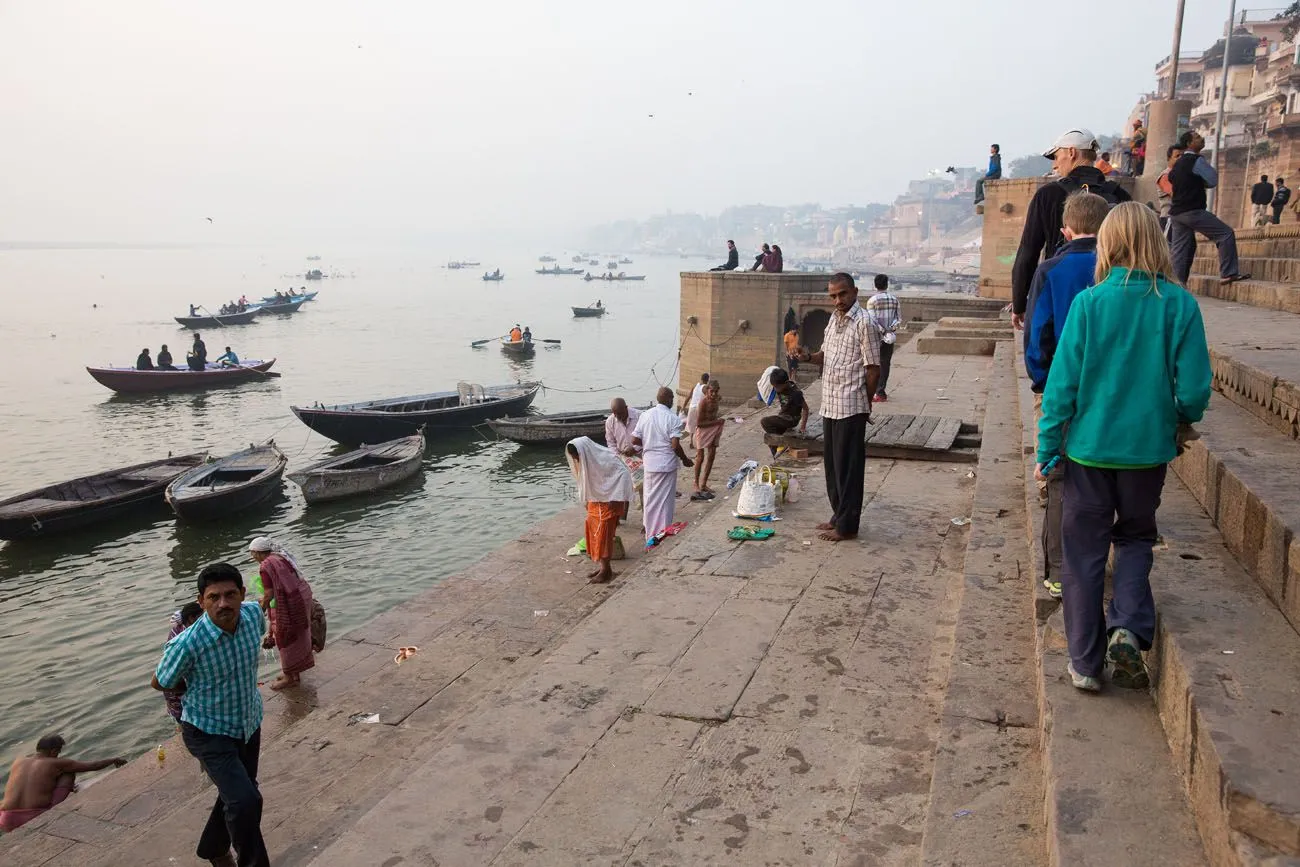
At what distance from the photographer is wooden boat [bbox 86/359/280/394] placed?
33.0m

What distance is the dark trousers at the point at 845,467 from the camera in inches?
211

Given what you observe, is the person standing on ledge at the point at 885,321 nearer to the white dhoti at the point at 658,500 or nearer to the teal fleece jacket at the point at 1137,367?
the white dhoti at the point at 658,500

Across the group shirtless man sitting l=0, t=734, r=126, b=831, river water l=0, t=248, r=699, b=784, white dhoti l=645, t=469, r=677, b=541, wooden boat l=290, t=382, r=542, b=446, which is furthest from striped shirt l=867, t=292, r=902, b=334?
wooden boat l=290, t=382, r=542, b=446

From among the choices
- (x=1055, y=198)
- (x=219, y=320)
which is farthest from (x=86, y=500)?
(x=219, y=320)

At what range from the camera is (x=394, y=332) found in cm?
6588

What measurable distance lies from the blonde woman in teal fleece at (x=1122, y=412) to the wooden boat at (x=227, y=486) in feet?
55.2

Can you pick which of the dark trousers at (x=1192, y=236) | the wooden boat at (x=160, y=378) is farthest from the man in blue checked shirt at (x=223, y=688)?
the wooden boat at (x=160, y=378)

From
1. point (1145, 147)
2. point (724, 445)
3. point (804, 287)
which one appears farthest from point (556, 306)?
point (724, 445)

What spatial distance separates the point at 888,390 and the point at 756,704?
778 centimetres

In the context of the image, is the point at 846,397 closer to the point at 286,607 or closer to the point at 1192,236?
the point at 286,607

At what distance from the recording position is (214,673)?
363 centimetres

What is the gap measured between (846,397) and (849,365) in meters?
0.18

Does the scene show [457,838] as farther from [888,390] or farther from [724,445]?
[724,445]

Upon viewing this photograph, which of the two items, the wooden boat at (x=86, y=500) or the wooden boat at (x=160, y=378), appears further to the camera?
the wooden boat at (x=160, y=378)
